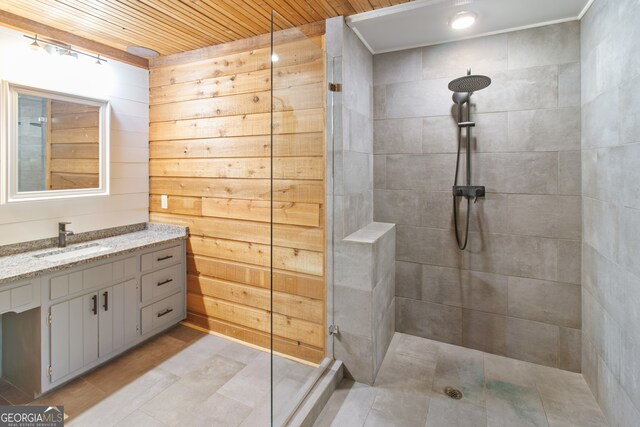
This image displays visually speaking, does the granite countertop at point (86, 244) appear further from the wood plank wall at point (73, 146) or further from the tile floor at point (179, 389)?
the tile floor at point (179, 389)

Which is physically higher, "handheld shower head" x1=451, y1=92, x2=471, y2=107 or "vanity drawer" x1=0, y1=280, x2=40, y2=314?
"handheld shower head" x1=451, y1=92, x2=471, y2=107

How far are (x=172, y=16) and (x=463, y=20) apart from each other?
1954 mm

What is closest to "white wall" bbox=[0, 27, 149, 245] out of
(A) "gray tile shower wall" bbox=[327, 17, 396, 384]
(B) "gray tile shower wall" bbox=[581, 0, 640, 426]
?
(A) "gray tile shower wall" bbox=[327, 17, 396, 384]

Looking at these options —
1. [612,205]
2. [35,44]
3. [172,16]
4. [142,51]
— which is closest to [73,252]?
[35,44]

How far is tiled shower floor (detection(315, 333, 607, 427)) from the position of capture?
1840mm

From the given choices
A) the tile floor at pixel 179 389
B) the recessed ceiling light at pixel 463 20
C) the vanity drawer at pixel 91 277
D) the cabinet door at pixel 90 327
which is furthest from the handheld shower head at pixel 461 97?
the cabinet door at pixel 90 327

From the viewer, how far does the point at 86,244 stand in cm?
266

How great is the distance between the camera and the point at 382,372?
2.28 meters

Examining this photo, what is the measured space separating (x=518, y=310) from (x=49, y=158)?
12.1 ft

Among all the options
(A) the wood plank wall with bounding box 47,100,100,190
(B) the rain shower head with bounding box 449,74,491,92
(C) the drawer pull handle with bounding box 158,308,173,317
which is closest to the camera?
(B) the rain shower head with bounding box 449,74,491,92

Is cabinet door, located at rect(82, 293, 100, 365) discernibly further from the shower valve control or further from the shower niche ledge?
the shower valve control

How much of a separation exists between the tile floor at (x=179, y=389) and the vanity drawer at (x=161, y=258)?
0.66 m

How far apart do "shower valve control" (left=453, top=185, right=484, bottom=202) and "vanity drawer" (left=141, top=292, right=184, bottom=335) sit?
8.41ft

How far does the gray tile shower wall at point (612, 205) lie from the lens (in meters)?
1.50
